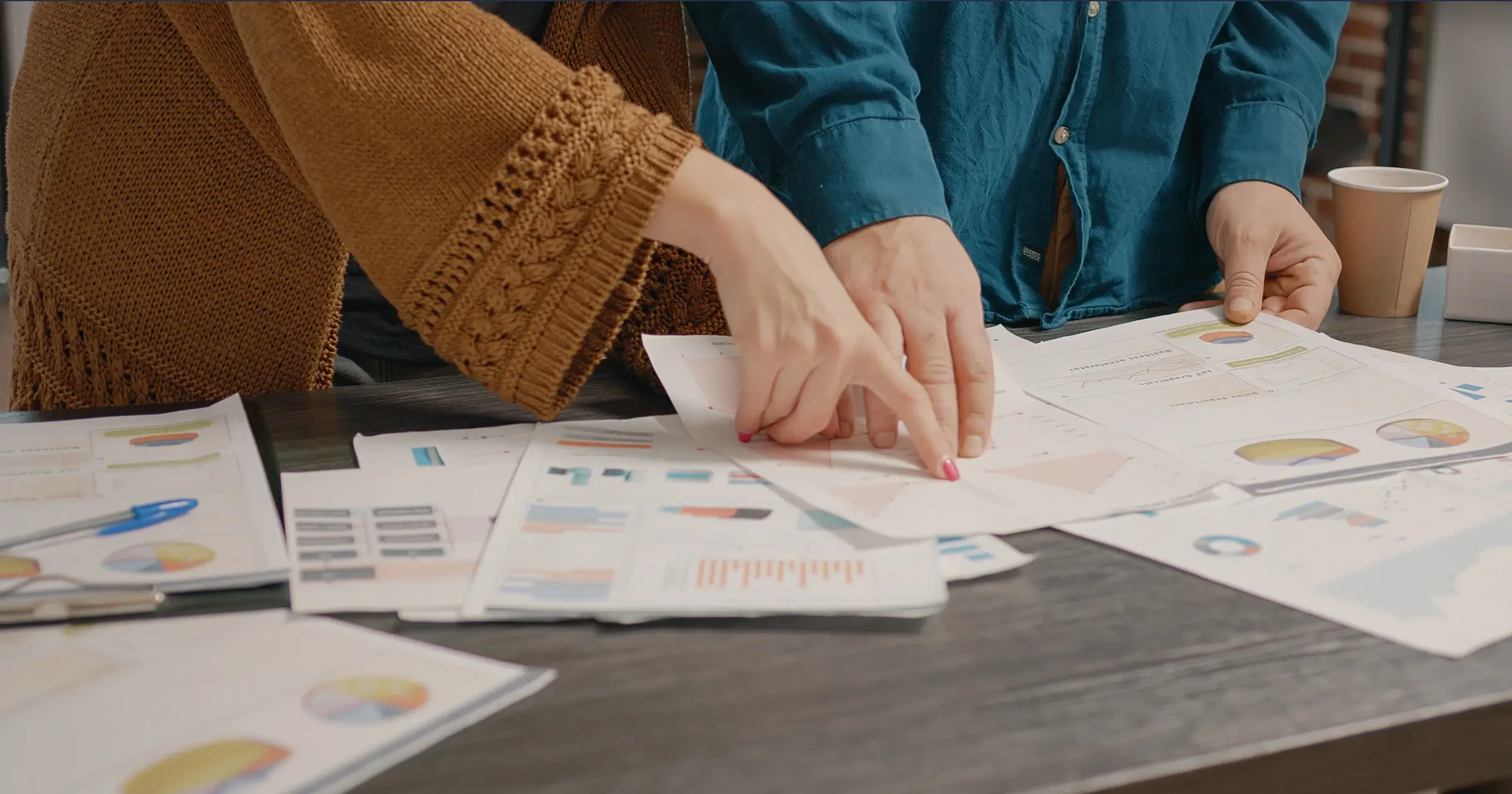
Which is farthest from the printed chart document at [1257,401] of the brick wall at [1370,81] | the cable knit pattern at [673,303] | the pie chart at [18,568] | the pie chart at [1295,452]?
the brick wall at [1370,81]

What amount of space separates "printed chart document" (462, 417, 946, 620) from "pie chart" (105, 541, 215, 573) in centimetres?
14

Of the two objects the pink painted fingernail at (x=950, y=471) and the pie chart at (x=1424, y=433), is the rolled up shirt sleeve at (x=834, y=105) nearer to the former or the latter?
Result: the pink painted fingernail at (x=950, y=471)

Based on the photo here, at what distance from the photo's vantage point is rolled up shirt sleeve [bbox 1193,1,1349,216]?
112cm

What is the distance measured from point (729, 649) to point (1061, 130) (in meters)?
0.71

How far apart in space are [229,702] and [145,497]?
0.23 meters

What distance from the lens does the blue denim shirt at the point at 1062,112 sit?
918mm

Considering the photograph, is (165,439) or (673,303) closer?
(165,439)

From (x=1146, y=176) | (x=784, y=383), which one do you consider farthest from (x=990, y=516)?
(x=1146, y=176)

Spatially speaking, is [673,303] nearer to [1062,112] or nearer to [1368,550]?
[1062,112]

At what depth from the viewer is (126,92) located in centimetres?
80

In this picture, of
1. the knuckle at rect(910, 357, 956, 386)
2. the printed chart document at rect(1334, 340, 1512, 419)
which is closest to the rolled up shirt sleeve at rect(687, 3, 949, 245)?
the knuckle at rect(910, 357, 956, 386)

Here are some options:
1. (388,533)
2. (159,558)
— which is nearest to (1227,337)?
(388,533)

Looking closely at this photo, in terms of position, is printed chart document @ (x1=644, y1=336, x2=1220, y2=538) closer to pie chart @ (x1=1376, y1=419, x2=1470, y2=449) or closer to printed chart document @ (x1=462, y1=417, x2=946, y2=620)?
printed chart document @ (x1=462, y1=417, x2=946, y2=620)

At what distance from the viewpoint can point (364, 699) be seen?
48 cm
